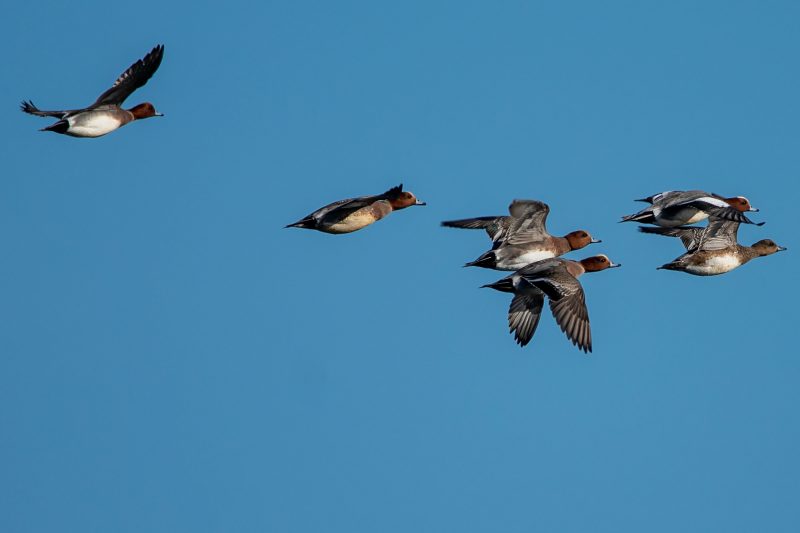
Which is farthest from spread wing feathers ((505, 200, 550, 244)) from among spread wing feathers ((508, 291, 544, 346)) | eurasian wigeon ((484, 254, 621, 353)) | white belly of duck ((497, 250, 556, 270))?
spread wing feathers ((508, 291, 544, 346))

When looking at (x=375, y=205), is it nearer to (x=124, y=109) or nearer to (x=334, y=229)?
(x=334, y=229)

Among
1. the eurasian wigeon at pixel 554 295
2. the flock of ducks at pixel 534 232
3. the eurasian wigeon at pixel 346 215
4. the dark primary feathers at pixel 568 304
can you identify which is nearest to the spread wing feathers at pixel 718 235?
the flock of ducks at pixel 534 232

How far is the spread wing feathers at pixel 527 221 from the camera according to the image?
2395 cm

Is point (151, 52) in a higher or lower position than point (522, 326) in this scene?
higher

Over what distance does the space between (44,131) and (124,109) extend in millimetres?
1767

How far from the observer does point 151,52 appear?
77.3ft

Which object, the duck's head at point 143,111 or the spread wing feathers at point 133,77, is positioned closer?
the spread wing feathers at point 133,77

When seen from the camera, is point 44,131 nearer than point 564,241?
Yes

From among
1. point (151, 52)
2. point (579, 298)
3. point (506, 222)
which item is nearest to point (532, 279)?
point (579, 298)

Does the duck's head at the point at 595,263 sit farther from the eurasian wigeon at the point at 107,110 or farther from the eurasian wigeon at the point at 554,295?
the eurasian wigeon at the point at 107,110

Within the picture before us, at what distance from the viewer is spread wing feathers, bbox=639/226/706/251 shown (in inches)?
989

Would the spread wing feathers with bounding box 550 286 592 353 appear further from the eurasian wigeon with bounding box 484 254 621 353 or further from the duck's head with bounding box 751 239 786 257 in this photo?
the duck's head with bounding box 751 239 786 257

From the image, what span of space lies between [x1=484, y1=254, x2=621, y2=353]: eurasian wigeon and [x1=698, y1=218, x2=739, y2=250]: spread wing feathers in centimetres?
155

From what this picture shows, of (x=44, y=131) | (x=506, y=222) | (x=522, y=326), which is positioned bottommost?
(x=522, y=326)
